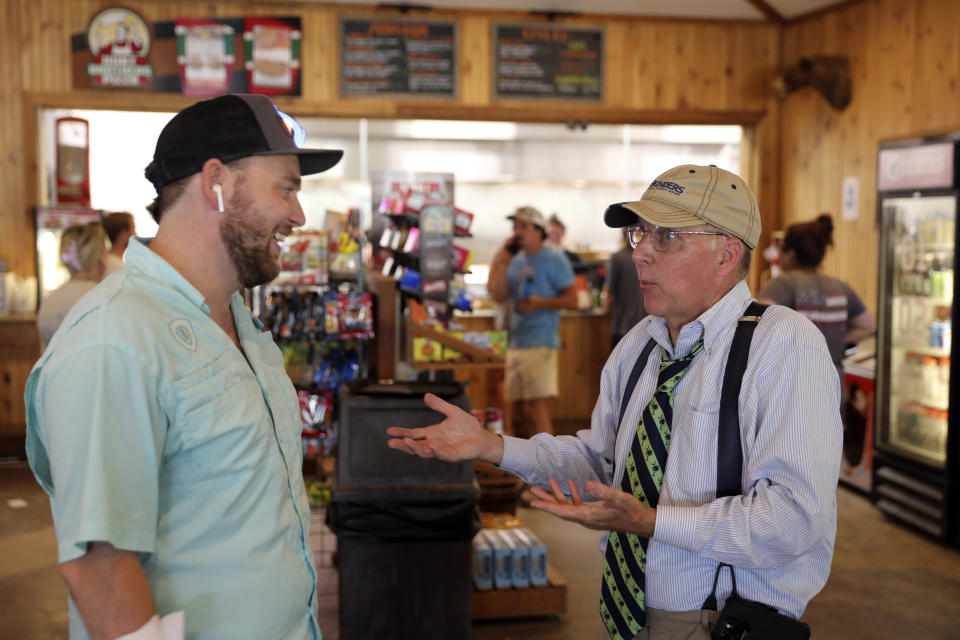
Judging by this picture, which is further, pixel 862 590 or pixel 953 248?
pixel 953 248

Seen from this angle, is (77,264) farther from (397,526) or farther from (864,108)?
(864,108)

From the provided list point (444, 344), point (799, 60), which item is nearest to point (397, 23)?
point (799, 60)

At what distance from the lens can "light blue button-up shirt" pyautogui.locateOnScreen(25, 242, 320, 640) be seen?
1.28m

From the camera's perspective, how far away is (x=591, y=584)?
175 inches

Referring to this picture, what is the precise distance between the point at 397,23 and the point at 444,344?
390 cm

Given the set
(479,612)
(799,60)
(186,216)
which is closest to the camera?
(186,216)

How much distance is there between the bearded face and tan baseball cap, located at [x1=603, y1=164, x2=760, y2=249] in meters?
0.75

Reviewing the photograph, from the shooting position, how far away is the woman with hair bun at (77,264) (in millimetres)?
4523

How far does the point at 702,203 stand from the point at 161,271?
105 centimetres

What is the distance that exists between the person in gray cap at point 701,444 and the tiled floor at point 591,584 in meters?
1.73

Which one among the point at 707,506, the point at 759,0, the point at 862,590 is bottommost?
the point at 862,590

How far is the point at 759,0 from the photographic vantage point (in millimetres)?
7422

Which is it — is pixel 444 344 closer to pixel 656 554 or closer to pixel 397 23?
pixel 656 554

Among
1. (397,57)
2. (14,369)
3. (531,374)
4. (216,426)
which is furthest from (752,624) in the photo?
(14,369)
